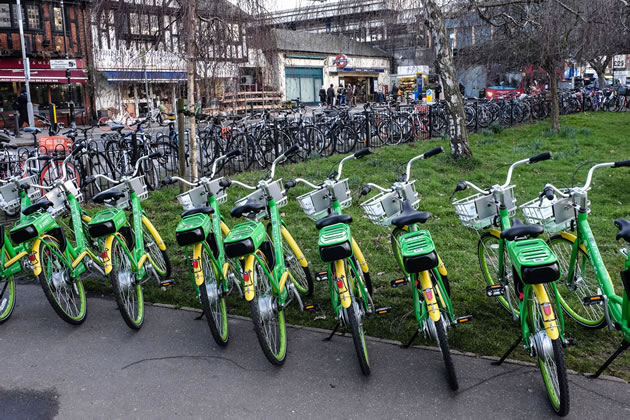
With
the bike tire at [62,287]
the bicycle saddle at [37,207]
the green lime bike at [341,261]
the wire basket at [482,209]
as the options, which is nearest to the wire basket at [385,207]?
the green lime bike at [341,261]

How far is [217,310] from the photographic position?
13.8ft

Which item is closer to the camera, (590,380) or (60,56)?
(590,380)

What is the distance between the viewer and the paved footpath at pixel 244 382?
3.39m

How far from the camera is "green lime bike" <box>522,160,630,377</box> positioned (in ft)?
11.4

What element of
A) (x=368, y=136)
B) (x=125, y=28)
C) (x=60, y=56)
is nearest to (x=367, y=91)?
(x=60, y=56)

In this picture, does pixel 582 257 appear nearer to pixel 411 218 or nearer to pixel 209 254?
pixel 411 218

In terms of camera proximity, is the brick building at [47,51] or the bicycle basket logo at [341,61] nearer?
the brick building at [47,51]

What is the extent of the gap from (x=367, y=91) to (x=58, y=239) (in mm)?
47759

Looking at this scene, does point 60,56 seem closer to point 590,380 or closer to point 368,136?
point 368,136

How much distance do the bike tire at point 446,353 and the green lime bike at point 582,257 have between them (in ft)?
2.49

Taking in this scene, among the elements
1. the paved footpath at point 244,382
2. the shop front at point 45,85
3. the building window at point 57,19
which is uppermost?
the building window at point 57,19

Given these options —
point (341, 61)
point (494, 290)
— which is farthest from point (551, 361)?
point (341, 61)

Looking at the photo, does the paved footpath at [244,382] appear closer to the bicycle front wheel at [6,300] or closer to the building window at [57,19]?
the bicycle front wheel at [6,300]

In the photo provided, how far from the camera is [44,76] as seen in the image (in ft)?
97.1
